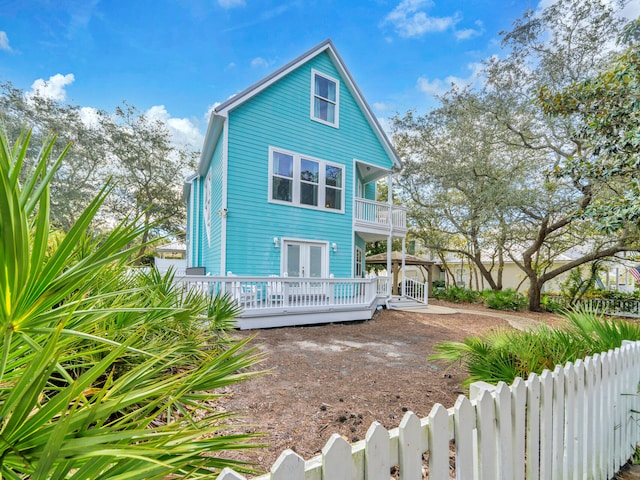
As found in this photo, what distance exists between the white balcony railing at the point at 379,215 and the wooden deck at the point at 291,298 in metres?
3.24

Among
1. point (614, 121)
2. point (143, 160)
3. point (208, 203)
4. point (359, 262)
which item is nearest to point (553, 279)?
point (359, 262)

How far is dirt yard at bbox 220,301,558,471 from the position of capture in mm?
2809

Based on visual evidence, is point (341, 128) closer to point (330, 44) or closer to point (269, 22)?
point (330, 44)

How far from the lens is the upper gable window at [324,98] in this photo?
11.8 m

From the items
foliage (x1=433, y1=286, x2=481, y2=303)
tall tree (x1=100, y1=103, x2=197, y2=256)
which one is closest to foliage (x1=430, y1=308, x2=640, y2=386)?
foliage (x1=433, y1=286, x2=481, y2=303)

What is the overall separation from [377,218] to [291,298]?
6140 millimetres

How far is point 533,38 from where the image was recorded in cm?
1174

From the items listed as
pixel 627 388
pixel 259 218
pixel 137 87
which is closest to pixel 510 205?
pixel 259 218

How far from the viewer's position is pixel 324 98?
12.1 metres

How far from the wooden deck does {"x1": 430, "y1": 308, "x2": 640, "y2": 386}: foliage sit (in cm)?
553

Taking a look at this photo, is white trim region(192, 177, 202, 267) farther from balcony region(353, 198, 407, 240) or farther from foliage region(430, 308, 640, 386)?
foliage region(430, 308, 640, 386)

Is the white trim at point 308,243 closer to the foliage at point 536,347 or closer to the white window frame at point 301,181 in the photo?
the white window frame at point 301,181

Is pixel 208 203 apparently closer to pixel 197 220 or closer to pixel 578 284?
pixel 197 220

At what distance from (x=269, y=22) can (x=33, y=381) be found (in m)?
14.6
